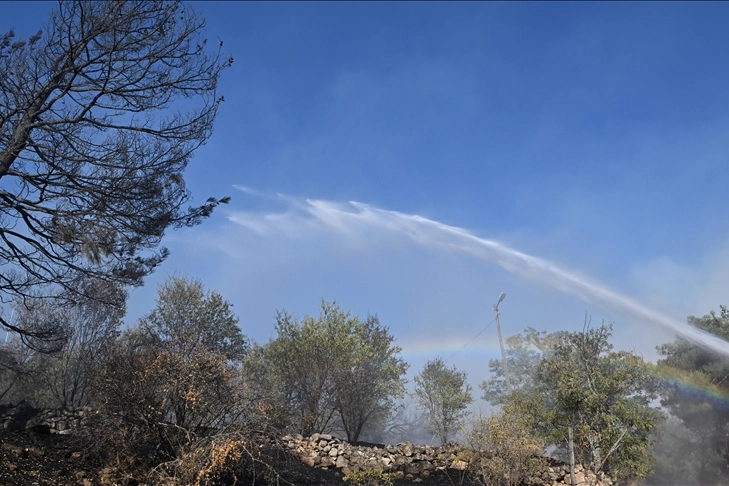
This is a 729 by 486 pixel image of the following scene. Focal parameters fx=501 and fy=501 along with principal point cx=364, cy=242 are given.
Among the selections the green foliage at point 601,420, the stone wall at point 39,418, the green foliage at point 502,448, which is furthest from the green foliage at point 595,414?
the stone wall at point 39,418

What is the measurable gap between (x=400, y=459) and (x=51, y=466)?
33.0 ft

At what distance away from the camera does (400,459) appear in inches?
643

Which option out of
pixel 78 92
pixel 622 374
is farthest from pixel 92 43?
pixel 622 374

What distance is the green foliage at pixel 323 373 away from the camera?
2050cm

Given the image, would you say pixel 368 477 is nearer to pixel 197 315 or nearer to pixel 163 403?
pixel 163 403

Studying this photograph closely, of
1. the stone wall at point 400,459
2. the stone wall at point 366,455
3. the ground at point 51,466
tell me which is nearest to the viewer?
the ground at point 51,466

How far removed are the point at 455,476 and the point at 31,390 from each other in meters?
23.8

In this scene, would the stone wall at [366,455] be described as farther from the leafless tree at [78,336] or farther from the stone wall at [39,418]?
the leafless tree at [78,336]

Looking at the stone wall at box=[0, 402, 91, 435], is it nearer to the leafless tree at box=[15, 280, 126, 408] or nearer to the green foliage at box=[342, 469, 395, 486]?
the leafless tree at box=[15, 280, 126, 408]

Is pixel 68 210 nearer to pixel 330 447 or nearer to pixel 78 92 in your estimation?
pixel 78 92

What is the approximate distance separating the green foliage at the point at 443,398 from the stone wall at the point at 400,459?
8.17 metres

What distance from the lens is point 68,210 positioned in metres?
9.97

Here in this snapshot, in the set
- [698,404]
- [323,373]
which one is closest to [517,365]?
[698,404]

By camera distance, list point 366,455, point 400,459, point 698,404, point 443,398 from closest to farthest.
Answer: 1. point 366,455
2. point 400,459
3. point 443,398
4. point 698,404
